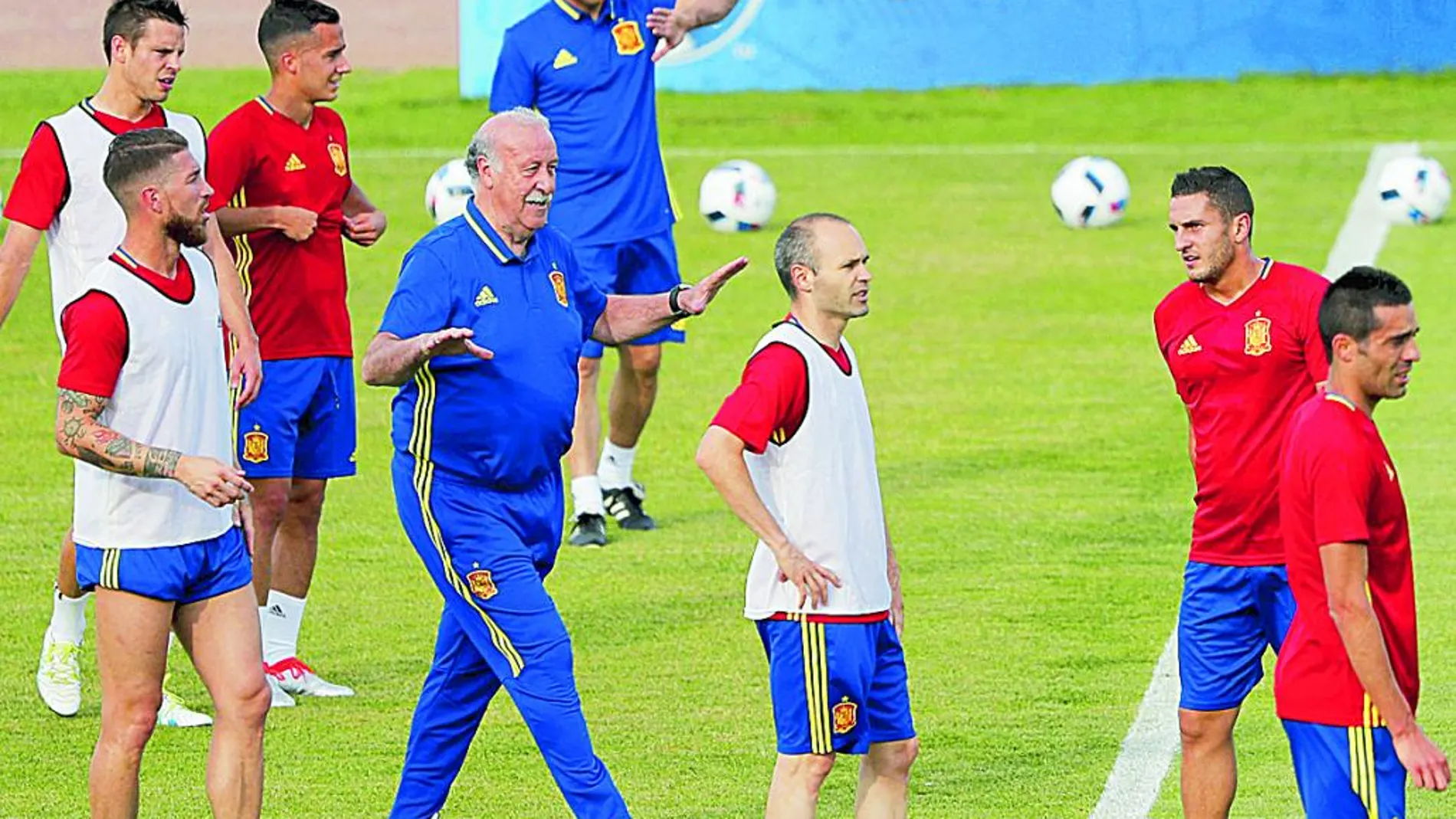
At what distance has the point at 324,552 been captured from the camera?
465 inches

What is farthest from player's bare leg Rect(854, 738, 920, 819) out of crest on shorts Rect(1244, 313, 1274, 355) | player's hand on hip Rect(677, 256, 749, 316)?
crest on shorts Rect(1244, 313, 1274, 355)

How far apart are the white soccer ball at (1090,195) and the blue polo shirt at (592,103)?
10.1 metres

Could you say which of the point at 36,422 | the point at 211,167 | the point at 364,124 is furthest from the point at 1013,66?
the point at 211,167

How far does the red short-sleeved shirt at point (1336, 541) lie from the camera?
18.1 feet

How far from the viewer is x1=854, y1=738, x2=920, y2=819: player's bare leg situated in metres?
6.74

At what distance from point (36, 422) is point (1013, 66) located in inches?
708

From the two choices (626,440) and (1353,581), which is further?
(626,440)

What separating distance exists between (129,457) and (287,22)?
3005mm

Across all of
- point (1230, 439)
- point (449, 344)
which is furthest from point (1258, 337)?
point (449, 344)

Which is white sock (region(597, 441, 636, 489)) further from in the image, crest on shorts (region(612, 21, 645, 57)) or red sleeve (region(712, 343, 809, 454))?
red sleeve (region(712, 343, 809, 454))

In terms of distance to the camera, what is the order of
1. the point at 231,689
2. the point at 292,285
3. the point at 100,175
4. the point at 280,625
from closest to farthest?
the point at 231,689 → the point at 100,175 → the point at 292,285 → the point at 280,625

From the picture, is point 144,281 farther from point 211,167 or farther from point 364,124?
point 364,124

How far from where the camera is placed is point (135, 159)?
6.70 metres

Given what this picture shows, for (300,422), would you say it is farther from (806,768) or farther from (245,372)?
(806,768)
